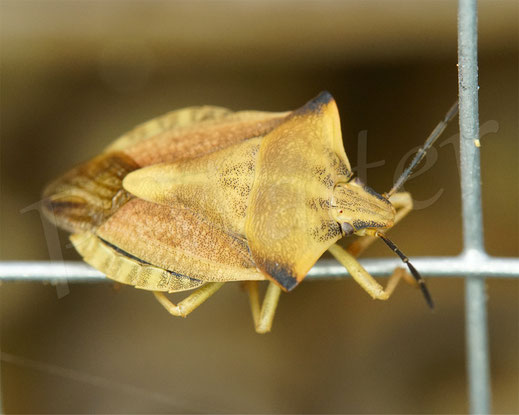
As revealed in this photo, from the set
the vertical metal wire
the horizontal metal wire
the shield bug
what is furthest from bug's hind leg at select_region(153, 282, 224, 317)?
the vertical metal wire

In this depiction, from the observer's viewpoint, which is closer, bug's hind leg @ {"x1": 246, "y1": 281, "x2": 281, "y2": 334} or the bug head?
the bug head

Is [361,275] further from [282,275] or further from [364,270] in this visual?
[282,275]

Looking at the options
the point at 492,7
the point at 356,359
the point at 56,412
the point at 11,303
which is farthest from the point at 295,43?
the point at 56,412

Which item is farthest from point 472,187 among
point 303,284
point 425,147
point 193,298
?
point 303,284

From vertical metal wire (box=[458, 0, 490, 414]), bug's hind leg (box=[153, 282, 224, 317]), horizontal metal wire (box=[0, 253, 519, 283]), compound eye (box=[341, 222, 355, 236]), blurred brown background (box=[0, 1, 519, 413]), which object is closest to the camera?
vertical metal wire (box=[458, 0, 490, 414])

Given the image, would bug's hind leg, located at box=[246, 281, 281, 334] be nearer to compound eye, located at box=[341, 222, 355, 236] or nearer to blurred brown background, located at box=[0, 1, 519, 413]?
compound eye, located at box=[341, 222, 355, 236]

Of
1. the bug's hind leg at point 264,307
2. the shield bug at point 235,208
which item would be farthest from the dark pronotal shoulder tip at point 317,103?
the bug's hind leg at point 264,307
